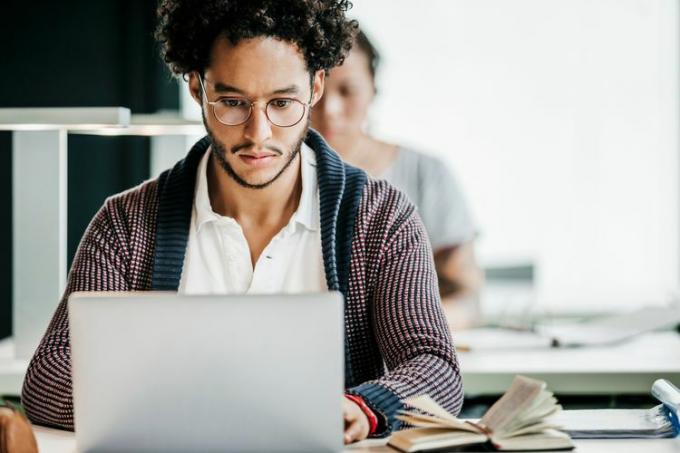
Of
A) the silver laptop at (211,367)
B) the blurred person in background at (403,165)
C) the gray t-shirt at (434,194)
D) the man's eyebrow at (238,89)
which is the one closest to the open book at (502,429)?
the silver laptop at (211,367)

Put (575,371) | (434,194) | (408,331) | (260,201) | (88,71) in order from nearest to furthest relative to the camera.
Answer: (408,331) < (260,201) < (575,371) < (434,194) < (88,71)

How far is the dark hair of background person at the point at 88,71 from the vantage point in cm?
394

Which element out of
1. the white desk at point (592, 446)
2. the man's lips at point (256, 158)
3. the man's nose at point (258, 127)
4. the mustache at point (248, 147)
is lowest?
the white desk at point (592, 446)

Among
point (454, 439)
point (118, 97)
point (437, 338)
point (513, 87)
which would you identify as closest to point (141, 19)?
point (118, 97)

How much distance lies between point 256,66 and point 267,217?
30 cm

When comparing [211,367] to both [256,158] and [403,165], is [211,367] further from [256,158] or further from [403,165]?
[403,165]

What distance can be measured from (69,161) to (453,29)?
163 cm

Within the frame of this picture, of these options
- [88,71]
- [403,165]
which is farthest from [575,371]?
[88,71]

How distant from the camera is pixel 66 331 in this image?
1748 millimetres

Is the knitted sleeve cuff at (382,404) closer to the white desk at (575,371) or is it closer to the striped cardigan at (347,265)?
the striped cardigan at (347,265)

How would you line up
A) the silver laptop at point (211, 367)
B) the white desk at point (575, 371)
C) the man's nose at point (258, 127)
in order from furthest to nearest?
the white desk at point (575, 371) → the man's nose at point (258, 127) → the silver laptop at point (211, 367)

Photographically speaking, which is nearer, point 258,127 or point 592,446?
point 592,446

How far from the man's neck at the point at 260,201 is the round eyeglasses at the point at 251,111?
120 millimetres

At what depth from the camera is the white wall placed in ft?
13.3
